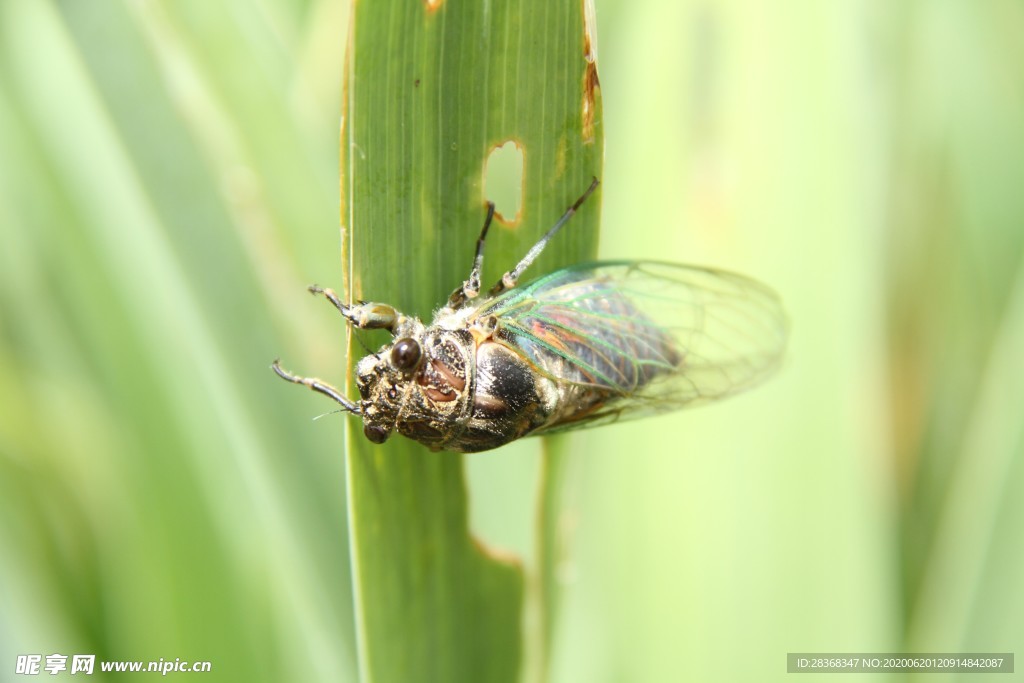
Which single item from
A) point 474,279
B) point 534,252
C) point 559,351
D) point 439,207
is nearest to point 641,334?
point 559,351

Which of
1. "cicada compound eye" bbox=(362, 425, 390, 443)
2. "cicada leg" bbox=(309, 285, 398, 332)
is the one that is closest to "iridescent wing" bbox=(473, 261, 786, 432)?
"cicada leg" bbox=(309, 285, 398, 332)

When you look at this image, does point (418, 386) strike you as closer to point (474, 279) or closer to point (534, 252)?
point (474, 279)

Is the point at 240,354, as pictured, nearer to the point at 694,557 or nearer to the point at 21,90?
the point at 21,90

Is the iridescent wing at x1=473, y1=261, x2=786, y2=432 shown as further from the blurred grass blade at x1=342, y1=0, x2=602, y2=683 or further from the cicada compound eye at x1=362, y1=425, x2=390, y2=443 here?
the cicada compound eye at x1=362, y1=425, x2=390, y2=443

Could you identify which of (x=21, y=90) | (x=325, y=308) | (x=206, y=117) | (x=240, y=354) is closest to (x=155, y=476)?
(x=240, y=354)

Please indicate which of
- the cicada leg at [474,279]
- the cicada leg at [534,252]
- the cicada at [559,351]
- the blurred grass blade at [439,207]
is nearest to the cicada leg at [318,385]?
the cicada at [559,351]

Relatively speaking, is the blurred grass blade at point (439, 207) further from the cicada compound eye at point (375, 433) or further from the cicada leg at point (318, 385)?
the cicada leg at point (318, 385)
